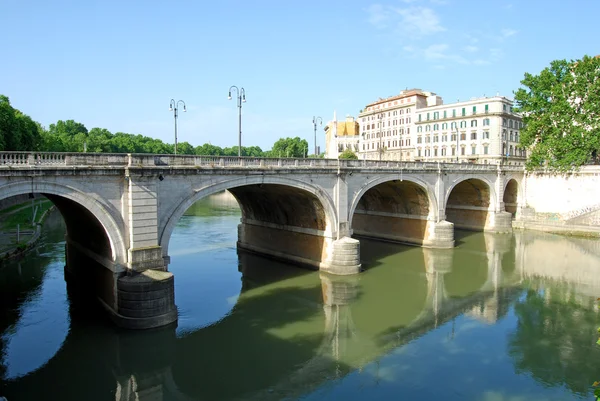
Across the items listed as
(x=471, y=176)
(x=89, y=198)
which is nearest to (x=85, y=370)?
(x=89, y=198)

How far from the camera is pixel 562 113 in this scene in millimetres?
43281

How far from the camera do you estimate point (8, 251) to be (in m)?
28.2

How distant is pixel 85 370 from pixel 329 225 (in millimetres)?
15407

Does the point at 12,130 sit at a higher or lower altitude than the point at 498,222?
higher

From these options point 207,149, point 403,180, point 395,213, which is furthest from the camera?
point 207,149

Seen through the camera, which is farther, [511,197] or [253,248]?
[511,197]

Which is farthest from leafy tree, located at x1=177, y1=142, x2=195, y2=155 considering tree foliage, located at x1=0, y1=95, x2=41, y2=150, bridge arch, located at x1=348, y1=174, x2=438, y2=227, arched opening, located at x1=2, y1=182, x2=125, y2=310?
arched opening, located at x1=2, y1=182, x2=125, y2=310

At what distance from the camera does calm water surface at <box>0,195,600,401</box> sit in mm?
14469

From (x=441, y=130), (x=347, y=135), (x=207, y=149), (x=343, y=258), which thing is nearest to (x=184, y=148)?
(x=207, y=149)

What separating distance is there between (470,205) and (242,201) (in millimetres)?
25426

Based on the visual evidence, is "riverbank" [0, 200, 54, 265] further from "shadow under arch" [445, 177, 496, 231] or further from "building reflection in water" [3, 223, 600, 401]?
"shadow under arch" [445, 177, 496, 231]

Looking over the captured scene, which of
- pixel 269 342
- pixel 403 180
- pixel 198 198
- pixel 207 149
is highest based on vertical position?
pixel 207 149

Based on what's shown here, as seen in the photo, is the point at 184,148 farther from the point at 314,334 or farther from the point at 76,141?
the point at 314,334

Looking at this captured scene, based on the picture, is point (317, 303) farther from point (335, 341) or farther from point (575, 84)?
point (575, 84)
